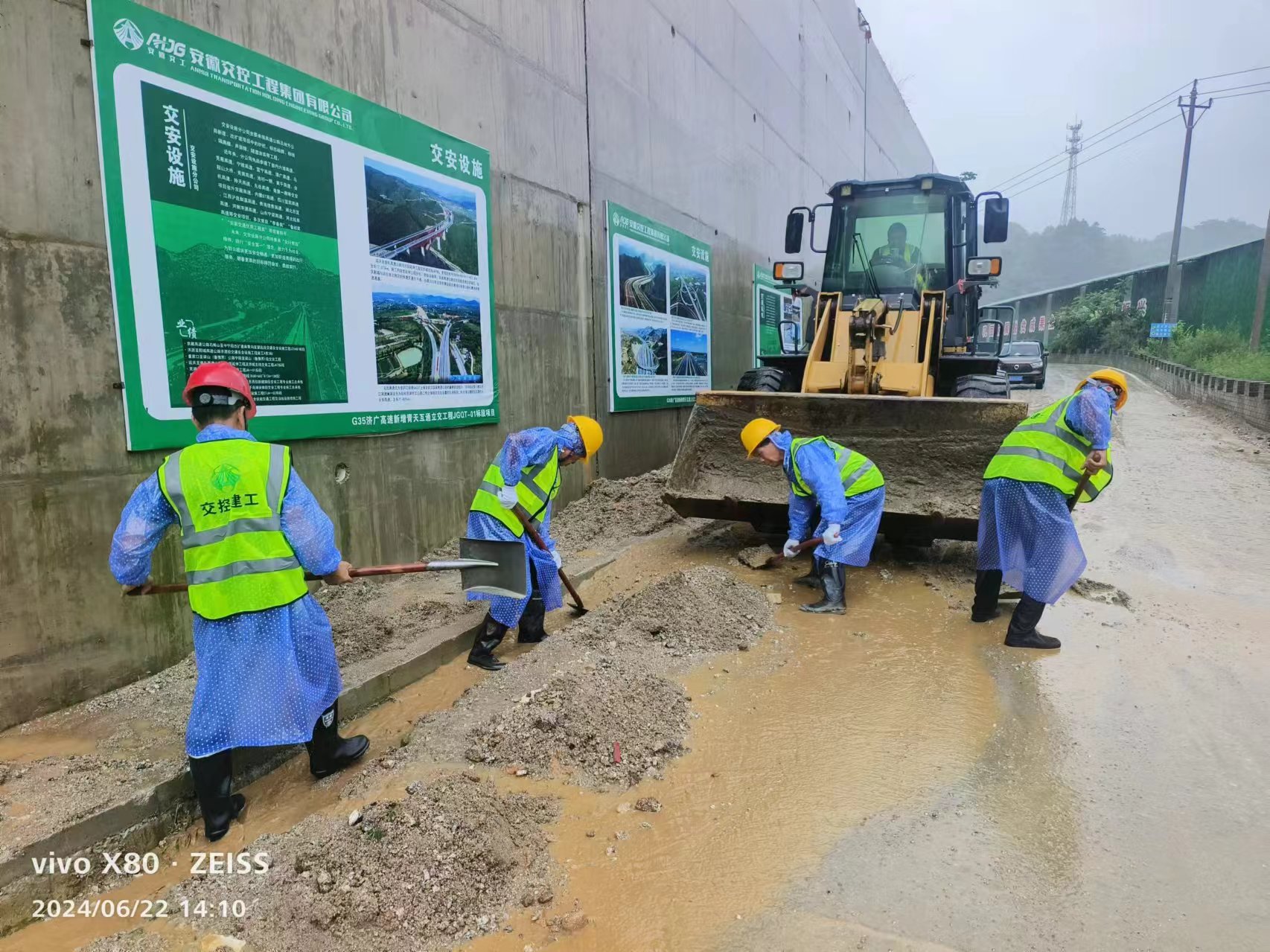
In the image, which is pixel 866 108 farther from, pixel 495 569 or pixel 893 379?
pixel 495 569

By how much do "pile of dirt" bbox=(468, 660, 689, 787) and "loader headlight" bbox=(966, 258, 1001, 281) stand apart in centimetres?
509

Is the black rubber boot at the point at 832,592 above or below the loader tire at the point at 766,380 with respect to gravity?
below

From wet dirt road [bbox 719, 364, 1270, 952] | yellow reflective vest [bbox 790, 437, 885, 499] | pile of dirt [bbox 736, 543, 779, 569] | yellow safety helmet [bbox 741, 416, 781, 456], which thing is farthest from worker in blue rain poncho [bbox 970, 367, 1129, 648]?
pile of dirt [bbox 736, 543, 779, 569]

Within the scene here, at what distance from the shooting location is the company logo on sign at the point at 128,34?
11.6ft

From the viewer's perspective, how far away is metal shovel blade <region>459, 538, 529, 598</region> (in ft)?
12.3

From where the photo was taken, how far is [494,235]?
→ 6230 millimetres

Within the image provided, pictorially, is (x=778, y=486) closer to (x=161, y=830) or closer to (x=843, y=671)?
(x=843, y=671)

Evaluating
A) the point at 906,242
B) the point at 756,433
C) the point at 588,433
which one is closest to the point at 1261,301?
the point at 906,242

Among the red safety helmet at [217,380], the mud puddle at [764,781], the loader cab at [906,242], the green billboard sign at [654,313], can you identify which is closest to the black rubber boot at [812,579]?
the mud puddle at [764,781]

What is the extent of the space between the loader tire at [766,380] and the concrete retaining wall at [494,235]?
5.27ft

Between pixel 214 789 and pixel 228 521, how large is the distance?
1.00 meters

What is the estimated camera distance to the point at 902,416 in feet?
19.3

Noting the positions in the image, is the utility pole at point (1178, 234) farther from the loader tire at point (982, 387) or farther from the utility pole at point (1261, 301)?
the loader tire at point (982, 387)

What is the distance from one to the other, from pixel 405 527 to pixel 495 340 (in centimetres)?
180
